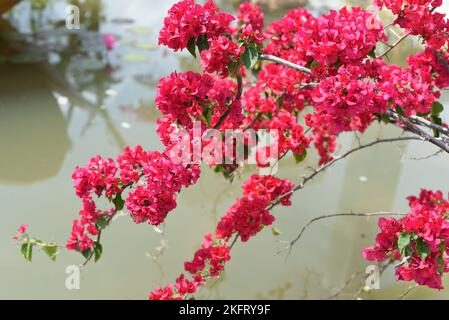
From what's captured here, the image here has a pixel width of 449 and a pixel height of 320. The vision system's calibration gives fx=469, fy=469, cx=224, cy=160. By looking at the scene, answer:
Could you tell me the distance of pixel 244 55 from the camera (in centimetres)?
124

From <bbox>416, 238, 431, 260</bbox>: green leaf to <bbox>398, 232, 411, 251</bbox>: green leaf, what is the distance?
2 centimetres

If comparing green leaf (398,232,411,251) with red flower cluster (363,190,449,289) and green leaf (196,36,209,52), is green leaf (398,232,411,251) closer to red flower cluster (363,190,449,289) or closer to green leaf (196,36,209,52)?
red flower cluster (363,190,449,289)

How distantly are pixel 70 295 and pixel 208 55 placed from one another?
118 cm

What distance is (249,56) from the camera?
1.23 m

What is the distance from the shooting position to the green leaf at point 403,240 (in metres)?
1.10

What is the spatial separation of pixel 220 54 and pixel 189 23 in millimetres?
109

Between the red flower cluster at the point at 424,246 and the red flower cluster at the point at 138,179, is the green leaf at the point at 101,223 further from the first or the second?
the red flower cluster at the point at 424,246

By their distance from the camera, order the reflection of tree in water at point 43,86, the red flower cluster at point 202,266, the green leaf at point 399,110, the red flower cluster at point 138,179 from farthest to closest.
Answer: the reflection of tree in water at point 43,86, the red flower cluster at point 202,266, the green leaf at point 399,110, the red flower cluster at point 138,179

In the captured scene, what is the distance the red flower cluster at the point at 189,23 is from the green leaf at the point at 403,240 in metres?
0.68

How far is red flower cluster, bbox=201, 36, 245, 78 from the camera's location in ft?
3.90

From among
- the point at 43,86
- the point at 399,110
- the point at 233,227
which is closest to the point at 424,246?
the point at 399,110

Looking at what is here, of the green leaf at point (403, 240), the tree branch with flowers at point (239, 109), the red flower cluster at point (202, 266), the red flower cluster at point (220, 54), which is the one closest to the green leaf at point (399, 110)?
the tree branch with flowers at point (239, 109)

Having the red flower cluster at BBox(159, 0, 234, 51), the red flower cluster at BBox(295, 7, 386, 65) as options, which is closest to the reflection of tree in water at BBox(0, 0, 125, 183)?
the red flower cluster at BBox(159, 0, 234, 51)
